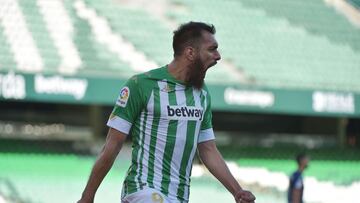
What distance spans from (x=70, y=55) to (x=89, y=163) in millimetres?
1776

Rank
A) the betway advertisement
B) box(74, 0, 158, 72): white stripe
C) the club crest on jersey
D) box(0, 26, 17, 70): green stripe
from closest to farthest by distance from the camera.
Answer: the club crest on jersey
the betway advertisement
box(0, 26, 17, 70): green stripe
box(74, 0, 158, 72): white stripe

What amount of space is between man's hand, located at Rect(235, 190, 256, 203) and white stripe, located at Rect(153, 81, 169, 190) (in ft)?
1.19

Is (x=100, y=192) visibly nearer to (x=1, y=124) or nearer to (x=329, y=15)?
(x=1, y=124)

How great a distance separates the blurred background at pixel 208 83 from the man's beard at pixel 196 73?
848 centimetres

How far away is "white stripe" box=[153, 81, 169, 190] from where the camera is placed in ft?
11.9

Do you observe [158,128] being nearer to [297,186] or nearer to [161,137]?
[161,137]

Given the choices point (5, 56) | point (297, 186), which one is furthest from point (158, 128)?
point (5, 56)

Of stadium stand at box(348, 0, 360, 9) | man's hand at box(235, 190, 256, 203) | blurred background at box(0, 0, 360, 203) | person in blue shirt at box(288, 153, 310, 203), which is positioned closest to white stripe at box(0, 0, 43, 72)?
blurred background at box(0, 0, 360, 203)

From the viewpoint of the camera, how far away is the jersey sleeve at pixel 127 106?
359 cm

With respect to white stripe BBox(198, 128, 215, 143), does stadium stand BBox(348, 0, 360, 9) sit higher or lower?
higher

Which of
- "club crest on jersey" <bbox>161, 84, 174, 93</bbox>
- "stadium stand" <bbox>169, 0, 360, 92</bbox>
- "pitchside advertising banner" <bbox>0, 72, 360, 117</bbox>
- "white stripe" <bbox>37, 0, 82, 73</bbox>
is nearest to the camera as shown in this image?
"club crest on jersey" <bbox>161, 84, 174, 93</bbox>

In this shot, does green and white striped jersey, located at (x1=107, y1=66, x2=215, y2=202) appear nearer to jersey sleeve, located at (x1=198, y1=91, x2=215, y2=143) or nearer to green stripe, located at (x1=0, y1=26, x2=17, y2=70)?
jersey sleeve, located at (x1=198, y1=91, x2=215, y2=143)

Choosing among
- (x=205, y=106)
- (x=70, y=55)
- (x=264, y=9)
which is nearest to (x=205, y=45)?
(x=205, y=106)

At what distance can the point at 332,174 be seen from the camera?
46.6 ft
